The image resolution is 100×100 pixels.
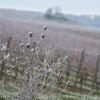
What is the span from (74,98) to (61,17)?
71269mm

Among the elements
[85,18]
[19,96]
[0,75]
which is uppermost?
[19,96]

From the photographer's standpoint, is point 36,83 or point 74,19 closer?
point 36,83

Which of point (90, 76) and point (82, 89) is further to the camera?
point (90, 76)

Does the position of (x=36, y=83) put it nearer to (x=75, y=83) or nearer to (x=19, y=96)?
(x=19, y=96)

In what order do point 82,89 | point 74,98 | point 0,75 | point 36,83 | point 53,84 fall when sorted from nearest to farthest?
point 36,83
point 53,84
point 74,98
point 0,75
point 82,89

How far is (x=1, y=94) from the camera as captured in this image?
10.6 metres

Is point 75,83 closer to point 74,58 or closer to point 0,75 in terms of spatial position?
point 0,75

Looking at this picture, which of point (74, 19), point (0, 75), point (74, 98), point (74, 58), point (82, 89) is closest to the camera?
point (74, 98)

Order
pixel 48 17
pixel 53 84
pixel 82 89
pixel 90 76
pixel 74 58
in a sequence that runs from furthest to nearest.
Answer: pixel 48 17 → pixel 74 58 → pixel 90 76 → pixel 82 89 → pixel 53 84

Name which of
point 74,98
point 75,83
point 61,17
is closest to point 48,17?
point 61,17

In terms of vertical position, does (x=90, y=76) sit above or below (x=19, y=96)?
below

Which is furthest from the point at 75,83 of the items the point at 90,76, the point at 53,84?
the point at 53,84

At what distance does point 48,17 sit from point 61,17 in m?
4.44

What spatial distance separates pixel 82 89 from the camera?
18078 mm
